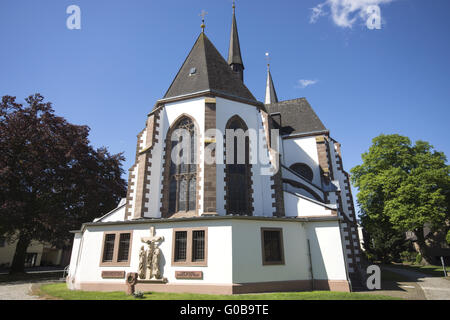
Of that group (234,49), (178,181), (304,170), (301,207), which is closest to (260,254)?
(301,207)

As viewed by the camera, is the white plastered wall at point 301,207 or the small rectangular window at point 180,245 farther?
the white plastered wall at point 301,207

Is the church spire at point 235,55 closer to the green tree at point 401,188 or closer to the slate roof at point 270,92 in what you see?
the slate roof at point 270,92

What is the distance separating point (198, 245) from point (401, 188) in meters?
22.1

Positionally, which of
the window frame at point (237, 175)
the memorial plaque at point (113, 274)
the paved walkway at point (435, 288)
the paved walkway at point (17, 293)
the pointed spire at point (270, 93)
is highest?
the pointed spire at point (270, 93)

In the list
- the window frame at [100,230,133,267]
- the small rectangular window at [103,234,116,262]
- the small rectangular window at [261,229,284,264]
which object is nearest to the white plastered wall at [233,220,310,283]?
the small rectangular window at [261,229,284,264]

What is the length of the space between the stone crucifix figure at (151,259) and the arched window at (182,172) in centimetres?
252

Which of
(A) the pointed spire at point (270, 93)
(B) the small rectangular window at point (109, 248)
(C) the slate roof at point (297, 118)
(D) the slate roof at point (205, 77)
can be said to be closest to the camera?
(B) the small rectangular window at point (109, 248)

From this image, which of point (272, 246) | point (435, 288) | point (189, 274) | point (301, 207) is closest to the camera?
point (189, 274)

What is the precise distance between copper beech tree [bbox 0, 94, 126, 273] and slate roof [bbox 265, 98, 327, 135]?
18.5m

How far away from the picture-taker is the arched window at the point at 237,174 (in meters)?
16.0

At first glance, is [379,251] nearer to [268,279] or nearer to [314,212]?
[314,212]

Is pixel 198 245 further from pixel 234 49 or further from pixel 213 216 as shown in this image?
pixel 234 49

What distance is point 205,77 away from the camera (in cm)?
1869

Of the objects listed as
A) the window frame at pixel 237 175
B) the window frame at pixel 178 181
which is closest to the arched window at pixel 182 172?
the window frame at pixel 178 181
